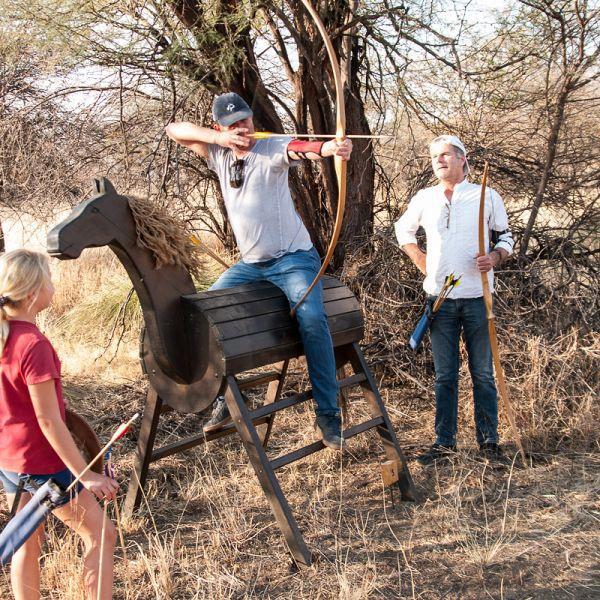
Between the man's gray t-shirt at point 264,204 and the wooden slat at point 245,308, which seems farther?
the man's gray t-shirt at point 264,204

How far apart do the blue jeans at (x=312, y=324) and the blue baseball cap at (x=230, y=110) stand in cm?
74

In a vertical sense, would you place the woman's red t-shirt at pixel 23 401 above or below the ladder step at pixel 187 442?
above

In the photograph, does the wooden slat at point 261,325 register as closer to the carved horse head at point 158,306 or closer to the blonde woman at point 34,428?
the carved horse head at point 158,306

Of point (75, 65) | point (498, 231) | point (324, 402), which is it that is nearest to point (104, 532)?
point (324, 402)

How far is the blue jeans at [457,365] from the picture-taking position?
4.24 meters

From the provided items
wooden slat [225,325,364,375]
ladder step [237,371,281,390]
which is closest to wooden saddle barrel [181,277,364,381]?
wooden slat [225,325,364,375]

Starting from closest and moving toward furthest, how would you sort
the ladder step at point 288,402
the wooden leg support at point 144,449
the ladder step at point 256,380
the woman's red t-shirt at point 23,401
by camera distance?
the woman's red t-shirt at point 23,401 → the ladder step at point 288,402 → the wooden leg support at point 144,449 → the ladder step at point 256,380

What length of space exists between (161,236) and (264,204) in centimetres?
58

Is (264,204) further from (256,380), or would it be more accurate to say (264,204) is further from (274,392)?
(274,392)

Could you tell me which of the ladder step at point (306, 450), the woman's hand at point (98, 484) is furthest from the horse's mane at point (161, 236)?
the woman's hand at point (98, 484)

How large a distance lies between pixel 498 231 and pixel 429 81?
Answer: 2273mm

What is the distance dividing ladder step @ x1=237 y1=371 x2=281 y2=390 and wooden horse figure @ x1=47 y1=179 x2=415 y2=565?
0.43 meters

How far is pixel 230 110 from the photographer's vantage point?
3.65 metres

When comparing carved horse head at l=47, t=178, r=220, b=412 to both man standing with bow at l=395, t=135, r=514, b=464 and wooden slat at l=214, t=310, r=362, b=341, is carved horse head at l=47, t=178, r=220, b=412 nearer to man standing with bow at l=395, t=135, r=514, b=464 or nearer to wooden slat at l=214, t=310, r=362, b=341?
wooden slat at l=214, t=310, r=362, b=341
